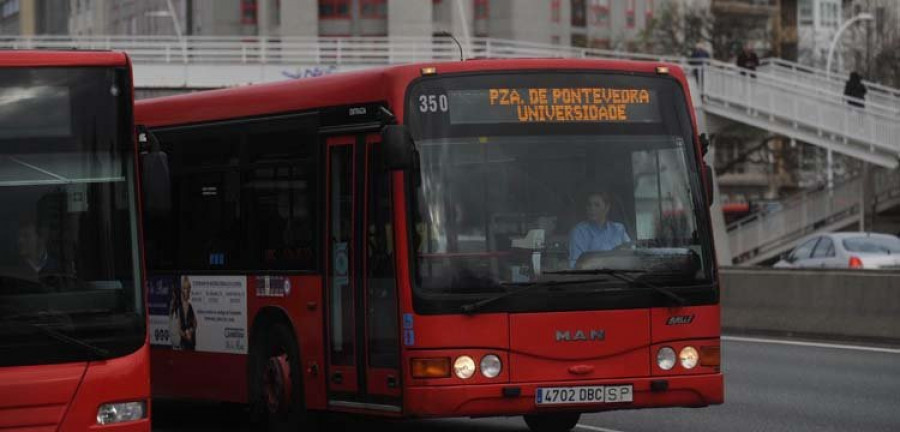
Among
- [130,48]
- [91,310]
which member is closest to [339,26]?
[130,48]

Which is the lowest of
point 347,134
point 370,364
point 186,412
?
point 186,412

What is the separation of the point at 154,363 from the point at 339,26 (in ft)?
261

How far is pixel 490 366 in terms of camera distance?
39.6 feet

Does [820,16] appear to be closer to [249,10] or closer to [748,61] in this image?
[249,10]

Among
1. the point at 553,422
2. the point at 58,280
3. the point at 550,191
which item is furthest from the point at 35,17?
the point at 58,280

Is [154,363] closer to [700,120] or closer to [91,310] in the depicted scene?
[91,310]

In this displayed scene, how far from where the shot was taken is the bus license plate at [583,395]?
12.2m

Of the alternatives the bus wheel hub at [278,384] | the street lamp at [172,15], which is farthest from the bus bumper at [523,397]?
the street lamp at [172,15]

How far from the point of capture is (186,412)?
17.7 m

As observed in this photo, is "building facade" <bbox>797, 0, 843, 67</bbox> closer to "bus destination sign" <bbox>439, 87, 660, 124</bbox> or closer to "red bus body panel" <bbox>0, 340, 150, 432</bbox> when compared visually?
"bus destination sign" <bbox>439, 87, 660, 124</bbox>

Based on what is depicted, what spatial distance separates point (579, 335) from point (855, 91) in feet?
134

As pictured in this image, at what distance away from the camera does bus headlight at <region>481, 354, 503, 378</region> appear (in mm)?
12055

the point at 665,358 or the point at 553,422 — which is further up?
the point at 665,358

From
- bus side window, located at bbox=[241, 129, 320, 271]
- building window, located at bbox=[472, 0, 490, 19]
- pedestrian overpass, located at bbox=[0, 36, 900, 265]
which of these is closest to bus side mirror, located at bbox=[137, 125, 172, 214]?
bus side window, located at bbox=[241, 129, 320, 271]
